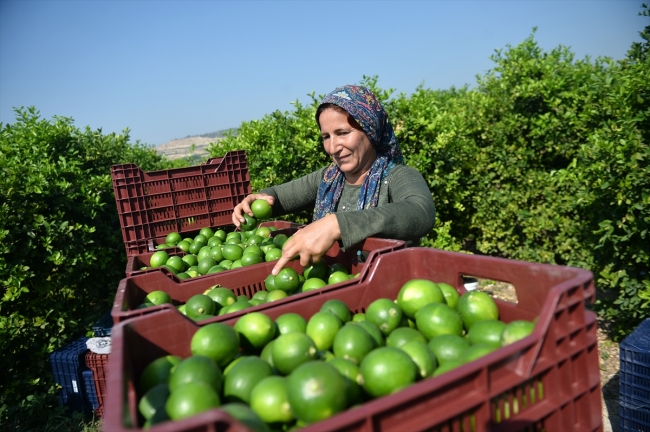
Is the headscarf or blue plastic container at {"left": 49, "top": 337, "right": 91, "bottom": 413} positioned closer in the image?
the headscarf

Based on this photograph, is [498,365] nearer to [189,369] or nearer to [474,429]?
[474,429]

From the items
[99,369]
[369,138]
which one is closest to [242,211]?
[369,138]

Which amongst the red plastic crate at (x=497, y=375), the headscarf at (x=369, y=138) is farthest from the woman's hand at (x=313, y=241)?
the headscarf at (x=369, y=138)

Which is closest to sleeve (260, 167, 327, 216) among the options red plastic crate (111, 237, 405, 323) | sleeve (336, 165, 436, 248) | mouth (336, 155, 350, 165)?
mouth (336, 155, 350, 165)

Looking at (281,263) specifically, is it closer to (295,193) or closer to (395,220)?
(395,220)

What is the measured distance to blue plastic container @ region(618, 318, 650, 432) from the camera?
3.13 metres

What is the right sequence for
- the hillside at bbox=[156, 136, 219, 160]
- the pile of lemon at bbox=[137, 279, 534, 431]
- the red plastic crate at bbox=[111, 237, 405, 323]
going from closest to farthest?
the pile of lemon at bbox=[137, 279, 534, 431], the red plastic crate at bbox=[111, 237, 405, 323], the hillside at bbox=[156, 136, 219, 160]

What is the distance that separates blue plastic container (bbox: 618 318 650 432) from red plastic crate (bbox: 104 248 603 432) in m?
1.77

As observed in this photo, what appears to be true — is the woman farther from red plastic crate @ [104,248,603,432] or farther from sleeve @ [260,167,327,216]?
red plastic crate @ [104,248,603,432]

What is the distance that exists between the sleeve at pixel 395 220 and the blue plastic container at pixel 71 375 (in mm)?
3799

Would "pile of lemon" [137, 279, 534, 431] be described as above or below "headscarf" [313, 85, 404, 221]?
below

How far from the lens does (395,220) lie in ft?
9.14

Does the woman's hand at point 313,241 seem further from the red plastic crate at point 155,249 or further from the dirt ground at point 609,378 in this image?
the dirt ground at point 609,378

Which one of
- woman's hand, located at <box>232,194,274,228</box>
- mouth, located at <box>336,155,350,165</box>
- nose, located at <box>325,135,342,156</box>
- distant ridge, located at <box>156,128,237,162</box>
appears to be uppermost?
distant ridge, located at <box>156,128,237,162</box>
